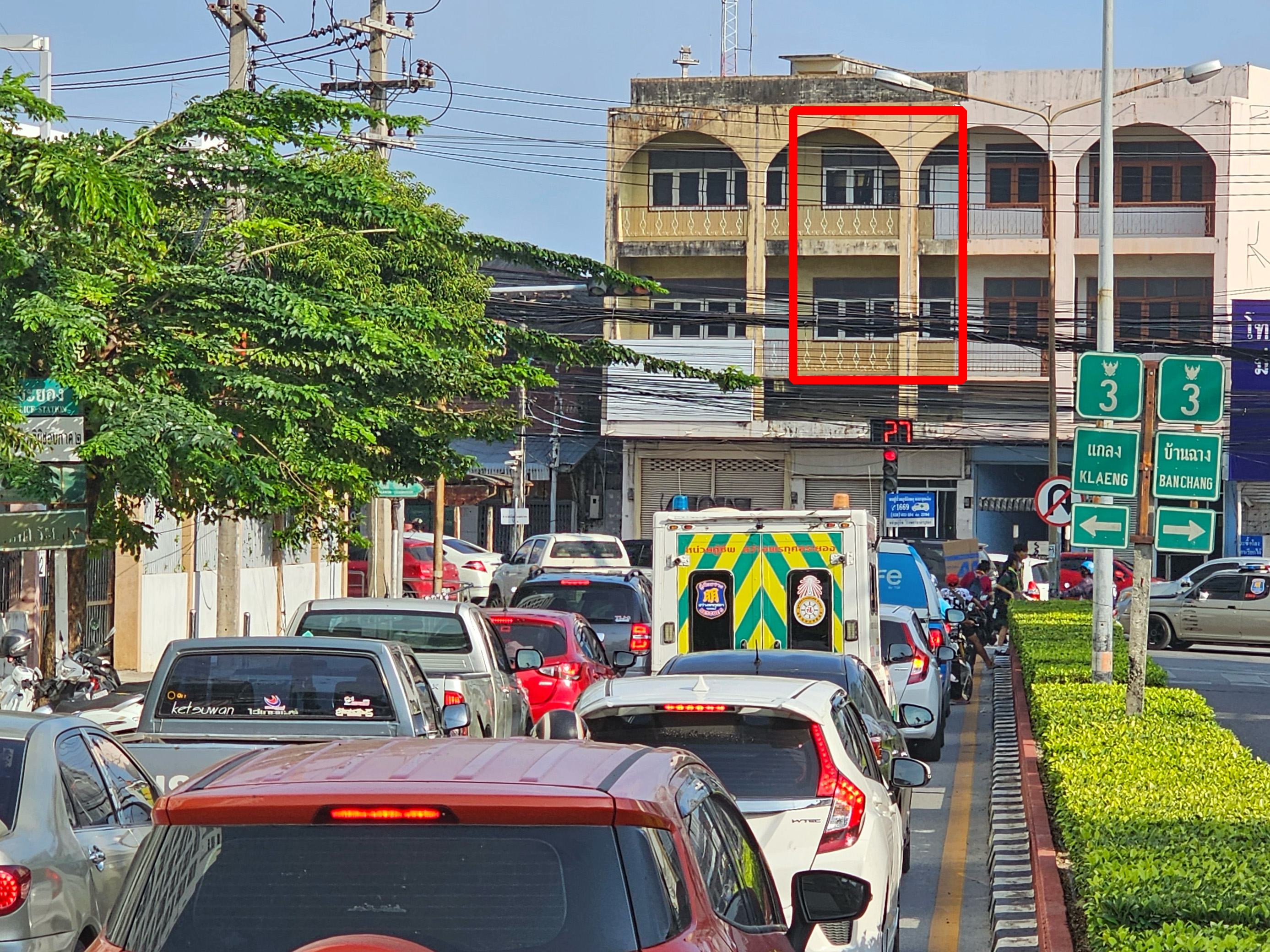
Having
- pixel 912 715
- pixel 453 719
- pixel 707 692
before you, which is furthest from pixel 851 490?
Result: pixel 707 692

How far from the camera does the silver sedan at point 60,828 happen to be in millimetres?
6164

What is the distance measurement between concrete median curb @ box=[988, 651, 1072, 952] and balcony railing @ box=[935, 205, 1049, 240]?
108ft

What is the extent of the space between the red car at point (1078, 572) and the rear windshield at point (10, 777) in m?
33.3

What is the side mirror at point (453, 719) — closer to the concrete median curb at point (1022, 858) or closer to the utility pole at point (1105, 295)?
the concrete median curb at point (1022, 858)

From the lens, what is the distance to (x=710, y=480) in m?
50.9

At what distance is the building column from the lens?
158 feet

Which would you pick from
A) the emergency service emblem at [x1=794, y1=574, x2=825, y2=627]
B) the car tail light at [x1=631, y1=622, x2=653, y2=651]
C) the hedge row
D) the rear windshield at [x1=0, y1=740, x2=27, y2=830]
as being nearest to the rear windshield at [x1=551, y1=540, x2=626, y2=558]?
the car tail light at [x1=631, y1=622, x2=653, y2=651]

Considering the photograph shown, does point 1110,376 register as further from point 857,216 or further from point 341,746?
point 857,216

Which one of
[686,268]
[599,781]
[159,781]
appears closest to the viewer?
[599,781]

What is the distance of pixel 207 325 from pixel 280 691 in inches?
213

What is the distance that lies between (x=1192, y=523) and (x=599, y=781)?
417 inches

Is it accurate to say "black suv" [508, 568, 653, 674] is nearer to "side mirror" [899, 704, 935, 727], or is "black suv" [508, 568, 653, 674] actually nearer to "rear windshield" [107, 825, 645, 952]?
"side mirror" [899, 704, 935, 727]

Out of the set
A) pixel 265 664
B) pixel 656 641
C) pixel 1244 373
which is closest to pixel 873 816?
pixel 265 664

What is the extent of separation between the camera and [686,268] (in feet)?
164
